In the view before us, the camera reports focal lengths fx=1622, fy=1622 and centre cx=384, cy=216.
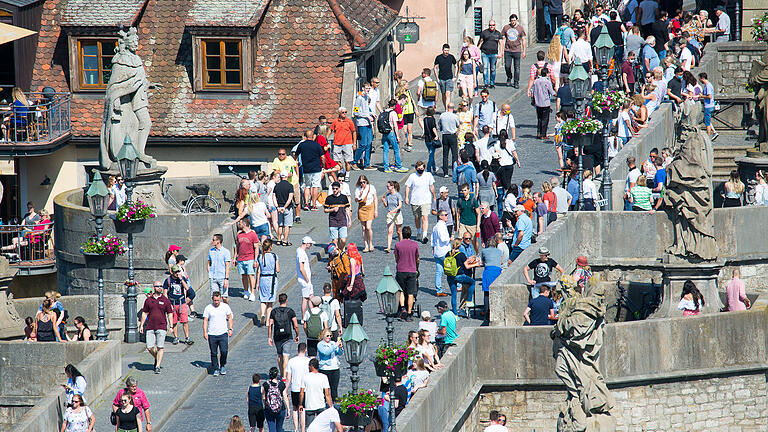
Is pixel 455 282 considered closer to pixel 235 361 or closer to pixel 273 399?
pixel 235 361

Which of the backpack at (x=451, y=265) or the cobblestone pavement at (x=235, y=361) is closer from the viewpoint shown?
the cobblestone pavement at (x=235, y=361)

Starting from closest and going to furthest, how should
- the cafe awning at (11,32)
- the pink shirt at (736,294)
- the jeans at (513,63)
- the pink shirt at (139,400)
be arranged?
the pink shirt at (139,400)
the pink shirt at (736,294)
the cafe awning at (11,32)
the jeans at (513,63)

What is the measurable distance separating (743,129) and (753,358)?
52.2 ft

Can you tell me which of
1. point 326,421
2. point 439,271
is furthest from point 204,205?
point 326,421

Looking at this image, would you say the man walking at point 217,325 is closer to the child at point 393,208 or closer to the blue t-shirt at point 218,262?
the blue t-shirt at point 218,262

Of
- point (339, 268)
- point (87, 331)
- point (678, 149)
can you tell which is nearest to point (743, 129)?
point (678, 149)

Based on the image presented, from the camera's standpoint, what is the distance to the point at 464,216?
3005 cm

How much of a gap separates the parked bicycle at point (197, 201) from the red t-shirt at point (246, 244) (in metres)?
6.64

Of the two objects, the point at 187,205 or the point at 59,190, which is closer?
the point at 187,205

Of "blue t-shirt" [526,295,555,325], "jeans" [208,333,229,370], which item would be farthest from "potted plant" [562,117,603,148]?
"jeans" [208,333,229,370]

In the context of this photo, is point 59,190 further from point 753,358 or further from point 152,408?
point 753,358

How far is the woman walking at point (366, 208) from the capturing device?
30.7 metres

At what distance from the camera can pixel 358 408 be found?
2152 centimetres

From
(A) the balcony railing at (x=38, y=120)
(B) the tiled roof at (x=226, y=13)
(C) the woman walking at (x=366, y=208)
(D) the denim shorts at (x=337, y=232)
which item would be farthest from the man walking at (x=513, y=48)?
(D) the denim shorts at (x=337, y=232)
